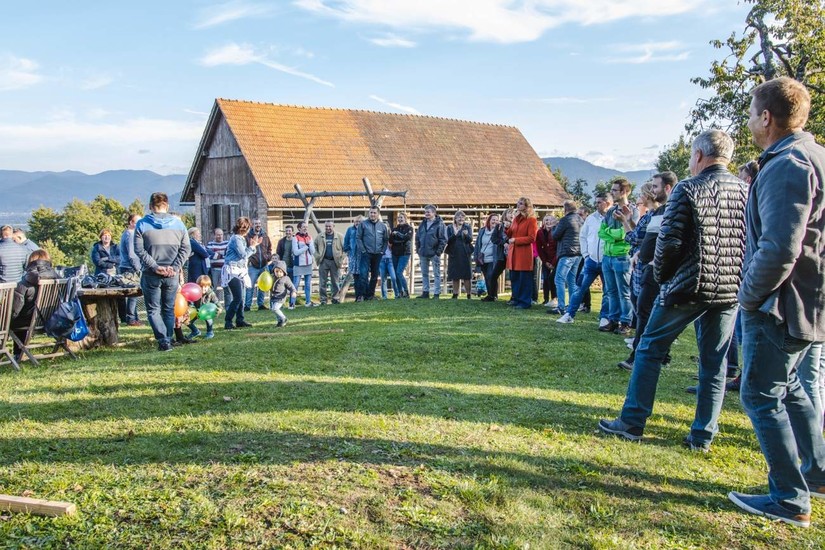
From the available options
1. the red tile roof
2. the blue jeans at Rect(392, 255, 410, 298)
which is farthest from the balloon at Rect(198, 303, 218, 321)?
the red tile roof

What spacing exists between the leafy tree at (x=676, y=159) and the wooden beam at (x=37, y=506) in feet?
133

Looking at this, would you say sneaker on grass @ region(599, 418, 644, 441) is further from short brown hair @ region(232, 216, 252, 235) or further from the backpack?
short brown hair @ region(232, 216, 252, 235)

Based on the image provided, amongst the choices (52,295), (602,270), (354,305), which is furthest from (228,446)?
(354,305)

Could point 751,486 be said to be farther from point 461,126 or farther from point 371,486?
point 461,126

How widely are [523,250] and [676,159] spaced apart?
36.7 m

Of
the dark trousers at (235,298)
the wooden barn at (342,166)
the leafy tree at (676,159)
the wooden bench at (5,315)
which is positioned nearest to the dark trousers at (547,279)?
the dark trousers at (235,298)

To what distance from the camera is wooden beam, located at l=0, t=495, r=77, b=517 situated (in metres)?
3.55

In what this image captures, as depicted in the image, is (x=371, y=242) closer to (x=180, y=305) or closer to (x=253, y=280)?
(x=253, y=280)

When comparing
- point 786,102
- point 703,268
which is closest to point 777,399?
point 703,268

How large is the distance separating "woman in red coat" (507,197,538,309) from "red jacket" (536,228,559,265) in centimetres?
47

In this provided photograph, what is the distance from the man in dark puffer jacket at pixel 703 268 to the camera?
14.9ft

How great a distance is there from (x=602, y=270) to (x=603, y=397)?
13.7 ft

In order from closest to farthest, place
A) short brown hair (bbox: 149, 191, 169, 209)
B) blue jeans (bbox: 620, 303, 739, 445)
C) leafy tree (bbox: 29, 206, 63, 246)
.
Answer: blue jeans (bbox: 620, 303, 739, 445)
short brown hair (bbox: 149, 191, 169, 209)
leafy tree (bbox: 29, 206, 63, 246)

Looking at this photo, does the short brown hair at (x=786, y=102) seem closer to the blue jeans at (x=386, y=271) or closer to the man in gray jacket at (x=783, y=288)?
the man in gray jacket at (x=783, y=288)
